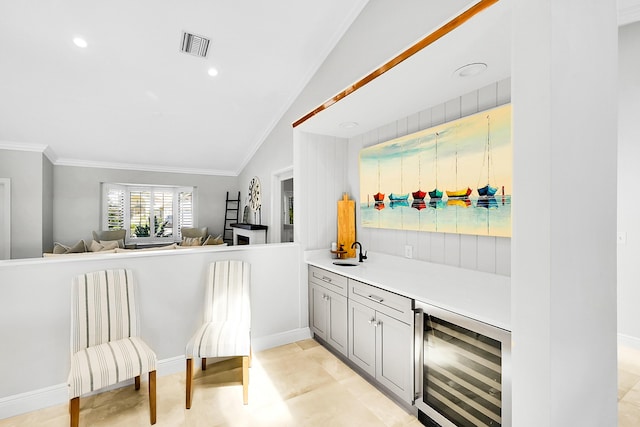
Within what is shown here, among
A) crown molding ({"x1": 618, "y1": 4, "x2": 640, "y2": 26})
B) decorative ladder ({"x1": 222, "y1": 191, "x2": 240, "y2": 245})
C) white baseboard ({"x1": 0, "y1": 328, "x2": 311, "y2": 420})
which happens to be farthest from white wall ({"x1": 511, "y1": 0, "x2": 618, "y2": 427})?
decorative ladder ({"x1": 222, "y1": 191, "x2": 240, "y2": 245})

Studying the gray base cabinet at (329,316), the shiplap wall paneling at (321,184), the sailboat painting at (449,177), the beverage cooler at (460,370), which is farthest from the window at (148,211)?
the beverage cooler at (460,370)

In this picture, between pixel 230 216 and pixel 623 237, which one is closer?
pixel 623 237

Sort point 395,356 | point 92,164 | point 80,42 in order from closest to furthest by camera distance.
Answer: point 395,356, point 80,42, point 92,164

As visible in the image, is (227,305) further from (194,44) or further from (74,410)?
Answer: (194,44)

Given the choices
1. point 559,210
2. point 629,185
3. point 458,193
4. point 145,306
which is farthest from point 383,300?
point 629,185

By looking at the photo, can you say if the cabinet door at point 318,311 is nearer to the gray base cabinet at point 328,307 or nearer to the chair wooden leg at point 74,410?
the gray base cabinet at point 328,307

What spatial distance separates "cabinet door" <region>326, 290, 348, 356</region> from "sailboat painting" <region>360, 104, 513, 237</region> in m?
0.82

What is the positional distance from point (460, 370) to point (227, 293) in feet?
5.74

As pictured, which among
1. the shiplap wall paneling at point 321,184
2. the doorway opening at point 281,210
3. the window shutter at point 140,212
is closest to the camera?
the shiplap wall paneling at point 321,184

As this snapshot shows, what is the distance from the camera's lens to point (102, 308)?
197 centimetres

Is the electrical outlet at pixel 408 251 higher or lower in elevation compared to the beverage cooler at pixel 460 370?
higher

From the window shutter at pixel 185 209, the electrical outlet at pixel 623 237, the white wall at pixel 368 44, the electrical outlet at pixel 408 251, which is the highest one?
the white wall at pixel 368 44

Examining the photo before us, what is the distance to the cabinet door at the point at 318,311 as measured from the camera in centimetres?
277

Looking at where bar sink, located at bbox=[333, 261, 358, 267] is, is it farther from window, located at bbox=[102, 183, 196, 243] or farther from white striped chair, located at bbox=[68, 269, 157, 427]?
window, located at bbox=[102, 183, 196, 243]
